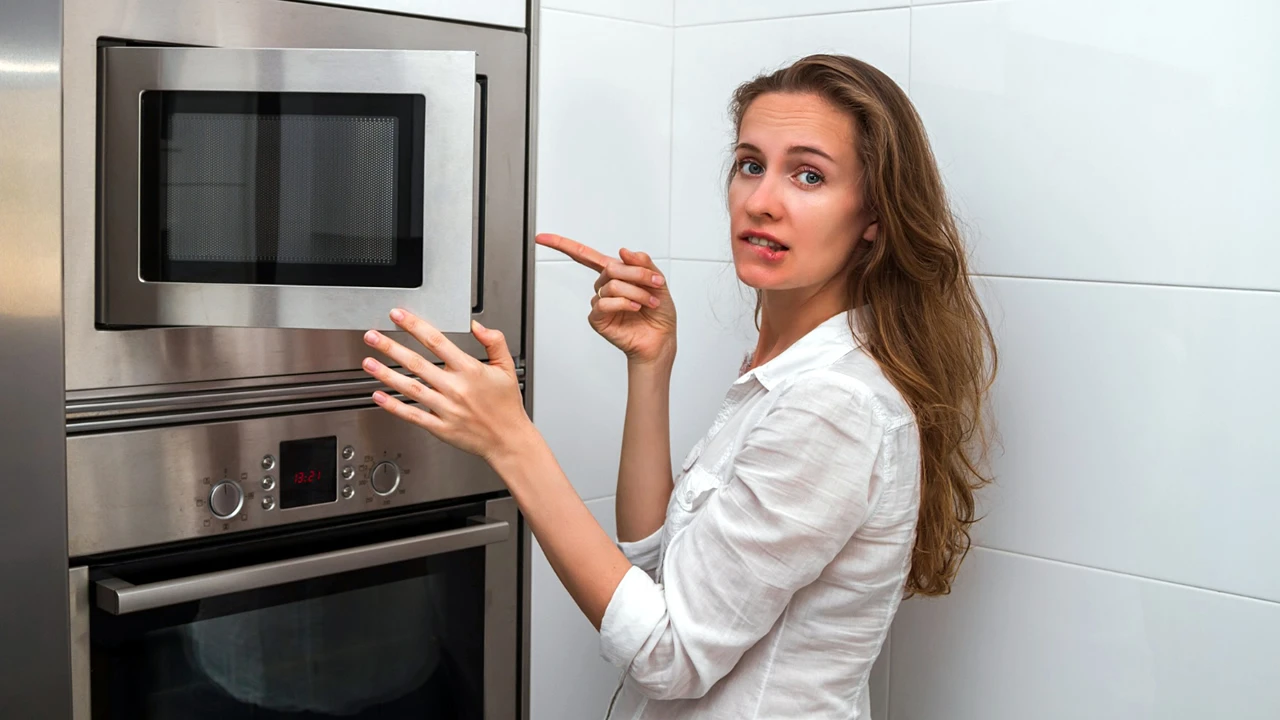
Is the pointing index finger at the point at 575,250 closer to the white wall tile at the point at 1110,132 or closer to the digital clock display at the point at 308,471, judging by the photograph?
the digital clock display at the point at 308,471

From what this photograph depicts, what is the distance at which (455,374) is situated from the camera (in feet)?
3.47

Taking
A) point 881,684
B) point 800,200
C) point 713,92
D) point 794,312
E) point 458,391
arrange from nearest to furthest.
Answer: point 458,391, point 800,200, point 794,312, point 881,684, point 713,92

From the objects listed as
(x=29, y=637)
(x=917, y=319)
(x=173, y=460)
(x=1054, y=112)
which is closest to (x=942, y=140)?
(x=1054, y=112)

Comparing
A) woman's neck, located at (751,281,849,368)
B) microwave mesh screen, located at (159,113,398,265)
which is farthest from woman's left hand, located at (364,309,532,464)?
woman's neck, located at (751,281,849,368)

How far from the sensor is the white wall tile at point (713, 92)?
5.18 ft

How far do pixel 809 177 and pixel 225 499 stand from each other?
0.72 m

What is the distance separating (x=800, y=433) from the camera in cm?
111

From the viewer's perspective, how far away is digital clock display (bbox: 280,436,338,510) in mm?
1338

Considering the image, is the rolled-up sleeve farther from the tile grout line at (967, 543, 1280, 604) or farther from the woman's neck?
the tile grout line at (967, 543, 1280, 604)

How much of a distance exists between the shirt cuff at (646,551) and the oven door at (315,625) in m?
0.19

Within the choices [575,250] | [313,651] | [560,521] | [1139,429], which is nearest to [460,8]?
[575,250]

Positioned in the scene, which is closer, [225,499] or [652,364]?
[225,499]

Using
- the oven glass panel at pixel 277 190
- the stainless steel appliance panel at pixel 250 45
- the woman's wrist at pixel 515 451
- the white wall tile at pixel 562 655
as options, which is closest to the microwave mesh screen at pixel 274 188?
the oven glass panel at pixel 277 190

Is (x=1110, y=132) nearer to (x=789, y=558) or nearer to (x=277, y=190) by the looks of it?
(x=789, y=558)
